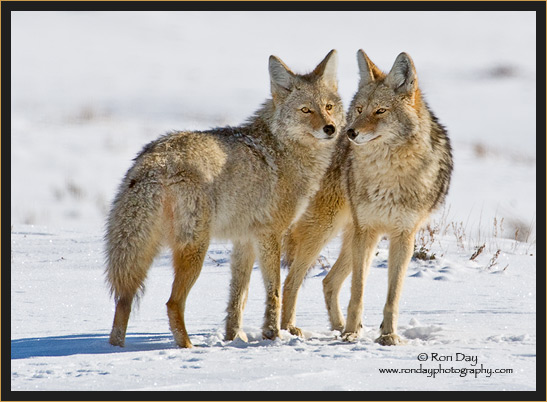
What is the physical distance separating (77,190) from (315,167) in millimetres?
8442

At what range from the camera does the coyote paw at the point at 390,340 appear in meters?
6.30

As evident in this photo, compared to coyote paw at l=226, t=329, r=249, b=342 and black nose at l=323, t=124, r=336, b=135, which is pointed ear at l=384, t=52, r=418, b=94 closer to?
black nose at l=323, t=124, r=336, b=135

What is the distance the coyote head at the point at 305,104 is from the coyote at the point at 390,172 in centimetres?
23

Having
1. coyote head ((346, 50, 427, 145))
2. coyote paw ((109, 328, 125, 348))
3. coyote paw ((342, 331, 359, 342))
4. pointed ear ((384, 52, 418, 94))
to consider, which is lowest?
coyote paw ((342, 331, 359, 342))

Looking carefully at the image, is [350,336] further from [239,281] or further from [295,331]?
[239,281]

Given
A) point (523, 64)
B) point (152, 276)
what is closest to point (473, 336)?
point (152, 276)

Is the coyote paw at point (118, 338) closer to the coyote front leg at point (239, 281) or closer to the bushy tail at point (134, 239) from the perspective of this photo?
the bushy tail at point (134, 239)

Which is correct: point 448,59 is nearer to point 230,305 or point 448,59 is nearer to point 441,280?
point 441,280

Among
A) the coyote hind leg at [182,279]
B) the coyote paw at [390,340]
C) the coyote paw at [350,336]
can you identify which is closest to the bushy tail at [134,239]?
the coyote hind leg at [182,279]

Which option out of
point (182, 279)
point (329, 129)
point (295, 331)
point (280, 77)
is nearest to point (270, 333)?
point (295, 331)

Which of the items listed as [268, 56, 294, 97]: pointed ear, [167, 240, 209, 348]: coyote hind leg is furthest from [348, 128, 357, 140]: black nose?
[167, 240, 209, 348]: coyote hind leg

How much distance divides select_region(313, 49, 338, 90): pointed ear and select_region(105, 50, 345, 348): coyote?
0.04 feet

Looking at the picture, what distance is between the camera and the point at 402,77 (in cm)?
662

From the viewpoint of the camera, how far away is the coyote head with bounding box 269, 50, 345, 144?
6914mm
